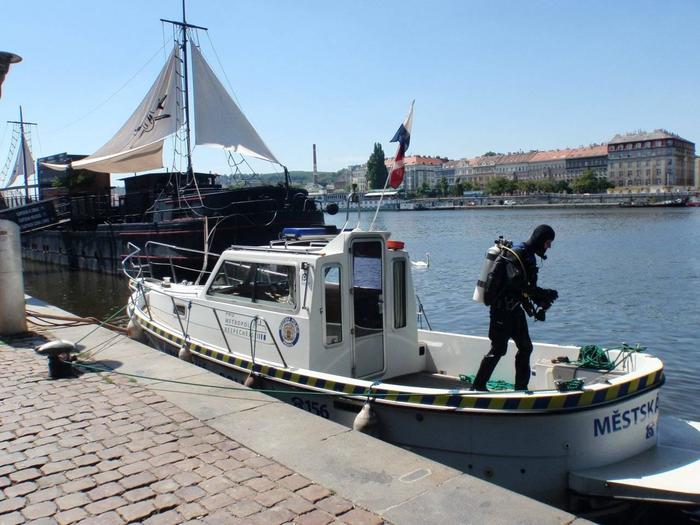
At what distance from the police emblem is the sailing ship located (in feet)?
47.6

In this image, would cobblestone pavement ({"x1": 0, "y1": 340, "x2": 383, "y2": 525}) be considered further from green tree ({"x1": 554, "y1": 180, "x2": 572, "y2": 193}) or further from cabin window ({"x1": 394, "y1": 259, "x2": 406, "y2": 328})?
green tree ({"x1": 554, "y1": 180, "x2": 572, "y2": 193})

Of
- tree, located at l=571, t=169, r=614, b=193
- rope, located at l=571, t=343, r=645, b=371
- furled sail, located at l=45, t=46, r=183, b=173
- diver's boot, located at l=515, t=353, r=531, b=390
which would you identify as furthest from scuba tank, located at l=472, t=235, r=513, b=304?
tree, located at l=571, t=169, r=614, b=193

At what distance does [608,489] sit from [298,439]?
2.85 metres

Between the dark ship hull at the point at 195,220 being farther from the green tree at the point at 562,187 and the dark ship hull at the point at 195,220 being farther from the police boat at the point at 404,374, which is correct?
the green tree at the point at 562,187

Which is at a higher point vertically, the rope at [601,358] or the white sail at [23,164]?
the white sail at [23,164]

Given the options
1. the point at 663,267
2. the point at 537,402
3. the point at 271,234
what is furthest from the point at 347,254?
the point at 663,267

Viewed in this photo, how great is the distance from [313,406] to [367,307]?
1423 millimetres

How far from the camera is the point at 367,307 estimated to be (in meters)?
7.75

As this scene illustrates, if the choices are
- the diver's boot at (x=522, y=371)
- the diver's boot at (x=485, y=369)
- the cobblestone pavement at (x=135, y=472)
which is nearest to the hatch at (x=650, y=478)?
the diver's boot at (x=522, y=371)

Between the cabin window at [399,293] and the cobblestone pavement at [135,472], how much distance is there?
307cm

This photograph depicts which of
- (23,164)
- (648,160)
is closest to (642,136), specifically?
(648,160)

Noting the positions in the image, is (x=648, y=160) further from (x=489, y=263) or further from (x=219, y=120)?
(x=489, y=263)

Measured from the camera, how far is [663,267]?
28.9 metres

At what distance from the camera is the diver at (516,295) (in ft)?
20.5
